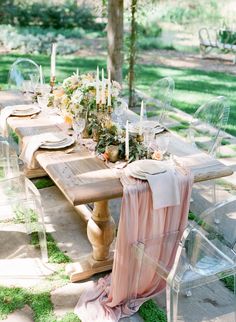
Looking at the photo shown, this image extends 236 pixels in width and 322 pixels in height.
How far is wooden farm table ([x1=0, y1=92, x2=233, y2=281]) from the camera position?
2656mm

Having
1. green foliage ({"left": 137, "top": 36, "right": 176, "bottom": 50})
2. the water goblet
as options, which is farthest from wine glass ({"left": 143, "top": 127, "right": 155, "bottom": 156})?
green foliage ({"left": 137, "top": 36, "right": 176, "bottom": 50})

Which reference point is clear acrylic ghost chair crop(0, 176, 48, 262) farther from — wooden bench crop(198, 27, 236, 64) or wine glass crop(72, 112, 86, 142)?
wooden bench crop(198, 27, 236, 64)

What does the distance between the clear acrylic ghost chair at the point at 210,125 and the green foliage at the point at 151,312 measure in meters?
1.25

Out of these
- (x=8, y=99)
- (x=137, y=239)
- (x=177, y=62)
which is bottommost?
(x=177, y=62)

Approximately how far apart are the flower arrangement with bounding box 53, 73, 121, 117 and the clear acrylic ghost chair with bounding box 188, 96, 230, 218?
0.92 meters

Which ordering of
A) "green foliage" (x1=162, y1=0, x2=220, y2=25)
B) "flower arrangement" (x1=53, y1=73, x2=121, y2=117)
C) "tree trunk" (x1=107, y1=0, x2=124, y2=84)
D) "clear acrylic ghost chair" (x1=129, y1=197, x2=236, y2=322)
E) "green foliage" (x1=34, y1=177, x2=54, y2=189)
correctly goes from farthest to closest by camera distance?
"green foliage" (x1=162, y1=0, x2=220, y2=25) < "tree trunk" (x1=107, y1=0, x2=124, y2=84) < "green foliage" (x1=34, y1=177, x2=54, y2=189) < "flower arrangement" (x1=53, y1=73, x2=121, y2=117) < "clear acrylic ghost chair" (x1=129, y1=197, x2=236, y2=322)

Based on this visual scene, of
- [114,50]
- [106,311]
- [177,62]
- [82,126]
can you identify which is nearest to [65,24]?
[177,62]

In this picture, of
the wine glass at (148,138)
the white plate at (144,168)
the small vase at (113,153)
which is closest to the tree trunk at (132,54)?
the wine glass at (148,138)

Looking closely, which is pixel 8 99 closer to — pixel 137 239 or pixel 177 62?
pixel 137 239

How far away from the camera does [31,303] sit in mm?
2912

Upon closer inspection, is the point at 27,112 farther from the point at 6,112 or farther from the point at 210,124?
the point at 210,124

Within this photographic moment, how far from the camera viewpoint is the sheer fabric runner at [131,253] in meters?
2.69

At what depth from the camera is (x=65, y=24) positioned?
40.6ft

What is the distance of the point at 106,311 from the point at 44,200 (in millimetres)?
1509
